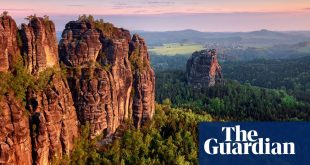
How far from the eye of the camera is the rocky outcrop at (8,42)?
88.8 meters

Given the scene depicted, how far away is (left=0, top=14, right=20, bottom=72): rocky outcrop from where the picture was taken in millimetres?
88838

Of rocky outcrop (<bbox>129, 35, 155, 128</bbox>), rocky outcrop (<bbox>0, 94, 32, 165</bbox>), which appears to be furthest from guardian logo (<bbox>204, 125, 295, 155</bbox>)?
rocky outcrop (<bbox>129, 35, 155, 128</bbox>)

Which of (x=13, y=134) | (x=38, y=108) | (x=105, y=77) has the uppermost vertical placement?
(x=105, y=77)

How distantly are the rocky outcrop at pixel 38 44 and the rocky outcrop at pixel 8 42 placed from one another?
2.10 m

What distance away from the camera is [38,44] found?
3947 inches

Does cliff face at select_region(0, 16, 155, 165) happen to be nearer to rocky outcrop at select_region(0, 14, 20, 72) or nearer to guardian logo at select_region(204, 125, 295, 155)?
rocky outcrop at select_region(0, 14, 20, 72)

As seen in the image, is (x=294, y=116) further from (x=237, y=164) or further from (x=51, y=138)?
(x=51, y=138)

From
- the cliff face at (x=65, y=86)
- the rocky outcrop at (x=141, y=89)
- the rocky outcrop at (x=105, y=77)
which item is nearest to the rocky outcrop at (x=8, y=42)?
the cliff face at (x=65, y=86)

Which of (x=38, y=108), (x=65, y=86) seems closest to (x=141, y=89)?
(x=65, y=86)

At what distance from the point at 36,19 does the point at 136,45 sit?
159ft

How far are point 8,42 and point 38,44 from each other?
28.2ft

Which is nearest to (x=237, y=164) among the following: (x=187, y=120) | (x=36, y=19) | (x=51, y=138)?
(x=187, y=120)

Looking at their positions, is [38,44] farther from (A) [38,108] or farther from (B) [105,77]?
(B) [105,77]

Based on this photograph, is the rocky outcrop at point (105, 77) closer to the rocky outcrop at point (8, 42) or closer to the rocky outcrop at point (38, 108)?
the rocky outcrop at point (38, 108)
